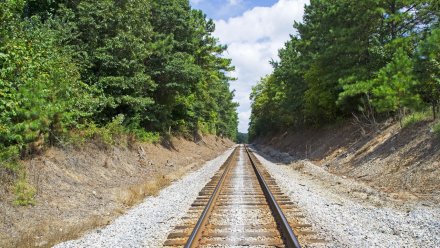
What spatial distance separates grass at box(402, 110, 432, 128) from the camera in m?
17.8

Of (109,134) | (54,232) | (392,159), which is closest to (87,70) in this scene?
(109,134)

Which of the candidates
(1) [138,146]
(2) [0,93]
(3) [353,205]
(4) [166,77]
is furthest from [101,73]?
(3) [353,205]

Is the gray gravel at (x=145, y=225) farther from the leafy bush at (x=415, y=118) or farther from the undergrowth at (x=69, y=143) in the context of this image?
the leafy bush at (x=415, y=118)

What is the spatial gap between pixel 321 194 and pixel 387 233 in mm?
5352

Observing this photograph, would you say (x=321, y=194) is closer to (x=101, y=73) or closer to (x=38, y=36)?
(x=38, y=36)

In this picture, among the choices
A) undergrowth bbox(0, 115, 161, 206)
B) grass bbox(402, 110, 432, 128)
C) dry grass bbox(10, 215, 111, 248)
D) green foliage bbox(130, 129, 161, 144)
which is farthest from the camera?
green foliage bbox(130, 129, 161, 144)

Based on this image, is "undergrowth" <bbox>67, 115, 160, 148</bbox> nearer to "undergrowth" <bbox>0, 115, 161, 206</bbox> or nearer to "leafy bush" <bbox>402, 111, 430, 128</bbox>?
"undergrowth" <bbox>0, 115, 161, 206</bbox>

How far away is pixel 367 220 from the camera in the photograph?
29.1ft

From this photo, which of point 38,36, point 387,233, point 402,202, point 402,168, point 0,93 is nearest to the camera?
point 387,233

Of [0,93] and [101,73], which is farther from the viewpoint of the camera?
[101,73]

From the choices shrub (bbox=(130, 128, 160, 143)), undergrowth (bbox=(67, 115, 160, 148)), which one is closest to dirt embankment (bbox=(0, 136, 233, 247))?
undergrowth (bbox=(67, 115, 160, 148))

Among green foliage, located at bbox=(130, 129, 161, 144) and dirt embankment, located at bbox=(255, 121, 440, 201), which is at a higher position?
green foliage, located at bbox=(130, 129, 161, 144)

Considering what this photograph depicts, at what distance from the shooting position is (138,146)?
73.9ft

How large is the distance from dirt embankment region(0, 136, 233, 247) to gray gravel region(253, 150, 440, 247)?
525 cm
